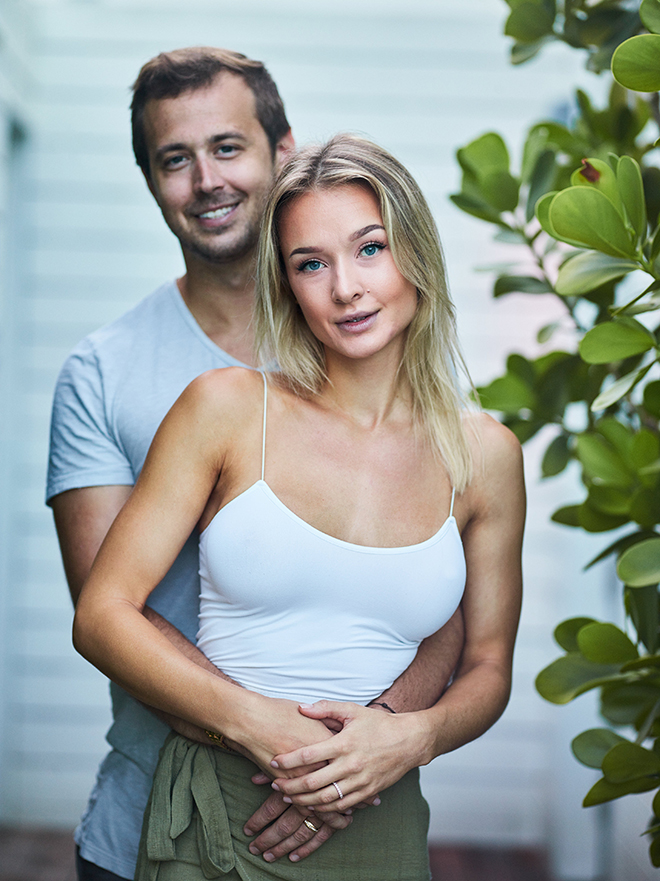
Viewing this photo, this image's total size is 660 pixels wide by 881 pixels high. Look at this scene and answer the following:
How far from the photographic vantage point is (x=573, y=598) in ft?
11.9

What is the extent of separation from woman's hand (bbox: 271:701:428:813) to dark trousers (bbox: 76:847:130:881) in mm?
457

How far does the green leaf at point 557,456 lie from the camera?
68.7 inches

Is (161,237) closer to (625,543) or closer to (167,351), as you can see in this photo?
(167,351)

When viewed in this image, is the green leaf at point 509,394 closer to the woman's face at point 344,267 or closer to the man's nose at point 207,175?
the woman's face at point 344,267

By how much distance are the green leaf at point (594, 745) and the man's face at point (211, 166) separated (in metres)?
0.96

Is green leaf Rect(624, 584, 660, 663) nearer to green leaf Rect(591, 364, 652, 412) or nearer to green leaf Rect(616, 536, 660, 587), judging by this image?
green leaf Rect(616, 536, 660, 587)

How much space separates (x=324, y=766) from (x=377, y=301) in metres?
0.63

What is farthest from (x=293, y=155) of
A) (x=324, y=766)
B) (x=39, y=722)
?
(x=39, y=722)

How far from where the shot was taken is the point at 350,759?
1.19 m

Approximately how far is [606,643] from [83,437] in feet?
2.80

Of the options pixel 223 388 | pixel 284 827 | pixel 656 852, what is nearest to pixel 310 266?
pixel 223 388

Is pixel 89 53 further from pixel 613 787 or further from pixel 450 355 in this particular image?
pixel 613 787

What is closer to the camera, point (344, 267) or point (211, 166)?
point (344, 267)

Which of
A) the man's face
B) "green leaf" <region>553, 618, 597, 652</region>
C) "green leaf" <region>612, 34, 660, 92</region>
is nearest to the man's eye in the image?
the man's face
